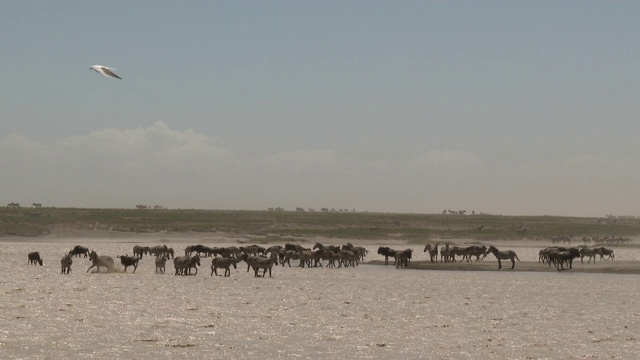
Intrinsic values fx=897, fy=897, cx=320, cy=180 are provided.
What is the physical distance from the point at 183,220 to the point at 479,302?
250 feet

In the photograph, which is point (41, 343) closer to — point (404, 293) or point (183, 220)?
point (404, 293)

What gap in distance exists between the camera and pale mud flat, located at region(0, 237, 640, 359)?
540 inches

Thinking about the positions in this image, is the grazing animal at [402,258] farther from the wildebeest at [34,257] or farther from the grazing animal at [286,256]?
the wildebeest at [34,257]

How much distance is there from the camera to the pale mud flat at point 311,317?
540 inches

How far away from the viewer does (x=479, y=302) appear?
21328mm

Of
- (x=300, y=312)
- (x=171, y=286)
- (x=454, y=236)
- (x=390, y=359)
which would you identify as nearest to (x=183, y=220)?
(x=454, y=236)

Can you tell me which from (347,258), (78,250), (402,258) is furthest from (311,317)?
(78,250)

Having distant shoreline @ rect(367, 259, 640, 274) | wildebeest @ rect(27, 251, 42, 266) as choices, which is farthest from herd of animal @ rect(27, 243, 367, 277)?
distant shoreline @ rect(367, 259, 640, 274)

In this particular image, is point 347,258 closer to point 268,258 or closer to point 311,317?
point 268,258

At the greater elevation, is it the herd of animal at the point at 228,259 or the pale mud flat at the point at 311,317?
the herd of animal at the point at 228,259

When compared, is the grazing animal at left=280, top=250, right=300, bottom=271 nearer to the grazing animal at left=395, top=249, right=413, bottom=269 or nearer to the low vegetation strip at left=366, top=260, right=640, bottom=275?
the grazing animal at left=395, top=249, right=413, bottom=269

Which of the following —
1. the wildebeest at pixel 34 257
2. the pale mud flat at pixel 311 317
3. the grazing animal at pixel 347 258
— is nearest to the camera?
the pale mud flat at pixel 311 317

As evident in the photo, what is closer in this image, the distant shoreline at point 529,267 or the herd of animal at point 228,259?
the herd of animal at point 228,259

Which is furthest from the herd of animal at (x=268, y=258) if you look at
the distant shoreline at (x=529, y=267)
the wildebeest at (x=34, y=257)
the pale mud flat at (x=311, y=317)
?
the pale mud flat at (x=311, y=317)
